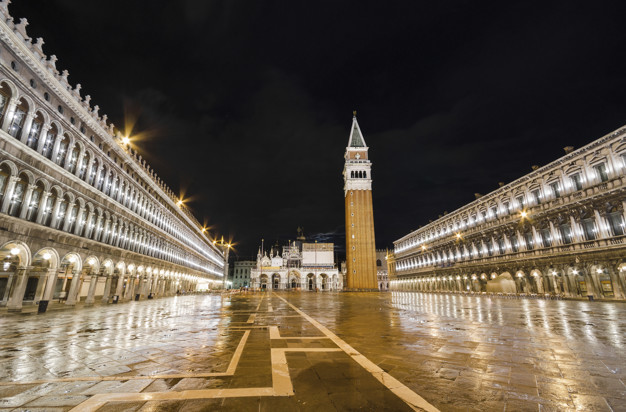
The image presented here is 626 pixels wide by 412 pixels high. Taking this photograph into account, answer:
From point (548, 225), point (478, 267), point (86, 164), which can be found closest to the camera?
point (86, 164)

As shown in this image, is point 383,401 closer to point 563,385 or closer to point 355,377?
point 355,377

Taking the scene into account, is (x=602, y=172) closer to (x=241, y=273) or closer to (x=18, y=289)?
(x=18, y=289)

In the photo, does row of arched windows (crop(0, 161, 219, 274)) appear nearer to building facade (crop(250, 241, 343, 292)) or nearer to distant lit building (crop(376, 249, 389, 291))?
building facade (crop(250, 241, 343, 292))

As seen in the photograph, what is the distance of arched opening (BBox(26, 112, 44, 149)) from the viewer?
17.4 m

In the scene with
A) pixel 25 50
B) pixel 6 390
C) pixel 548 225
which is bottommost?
pixel 6 390

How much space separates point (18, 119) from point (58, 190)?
16.3ft

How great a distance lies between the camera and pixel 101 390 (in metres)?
4.18

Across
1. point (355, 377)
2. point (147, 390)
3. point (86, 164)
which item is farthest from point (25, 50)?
point (355, 377)

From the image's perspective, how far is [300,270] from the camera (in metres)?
86.7

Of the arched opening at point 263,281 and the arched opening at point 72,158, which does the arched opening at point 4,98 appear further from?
the arched opening at point 263,281

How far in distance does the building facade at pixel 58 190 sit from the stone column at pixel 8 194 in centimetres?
4

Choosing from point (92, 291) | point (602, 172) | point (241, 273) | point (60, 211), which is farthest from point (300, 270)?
point (602, 172)

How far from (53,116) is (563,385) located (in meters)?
27.6

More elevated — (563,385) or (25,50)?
(25,50)
